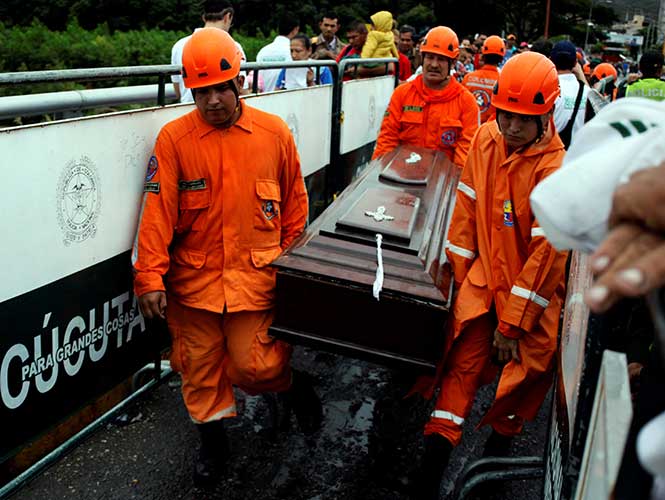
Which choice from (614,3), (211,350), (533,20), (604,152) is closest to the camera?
(604,152)

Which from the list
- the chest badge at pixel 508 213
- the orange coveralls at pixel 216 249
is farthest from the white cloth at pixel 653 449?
the orange coveralls at pixel 216 249

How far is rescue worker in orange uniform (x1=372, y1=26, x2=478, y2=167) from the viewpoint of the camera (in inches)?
216

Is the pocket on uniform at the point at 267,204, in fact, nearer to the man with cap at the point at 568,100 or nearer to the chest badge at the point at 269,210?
the chest badge at the point at 269,210

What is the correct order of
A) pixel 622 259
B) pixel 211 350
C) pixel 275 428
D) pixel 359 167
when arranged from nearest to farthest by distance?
pixel 622 259 → pixel 211 350 → pixel 275 428 → pixel 359 167

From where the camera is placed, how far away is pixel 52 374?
3012mm

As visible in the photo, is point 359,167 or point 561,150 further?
point 359,167

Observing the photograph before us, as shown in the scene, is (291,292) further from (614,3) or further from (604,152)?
(614,3)

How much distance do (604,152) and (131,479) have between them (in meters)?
2.89

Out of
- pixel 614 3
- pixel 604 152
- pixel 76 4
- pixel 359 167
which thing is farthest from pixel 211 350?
pixel 614 3

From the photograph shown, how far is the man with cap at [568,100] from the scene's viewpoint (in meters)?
6.46

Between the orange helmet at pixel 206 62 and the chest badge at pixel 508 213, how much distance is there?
138 centimetres

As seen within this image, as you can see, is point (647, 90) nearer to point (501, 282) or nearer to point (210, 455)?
point (501, 282)

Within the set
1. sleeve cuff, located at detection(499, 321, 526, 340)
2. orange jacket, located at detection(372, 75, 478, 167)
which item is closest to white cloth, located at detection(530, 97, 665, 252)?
sleeve cuff, located at detection(499, 321, 526, 340)

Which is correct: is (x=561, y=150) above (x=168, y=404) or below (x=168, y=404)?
above
